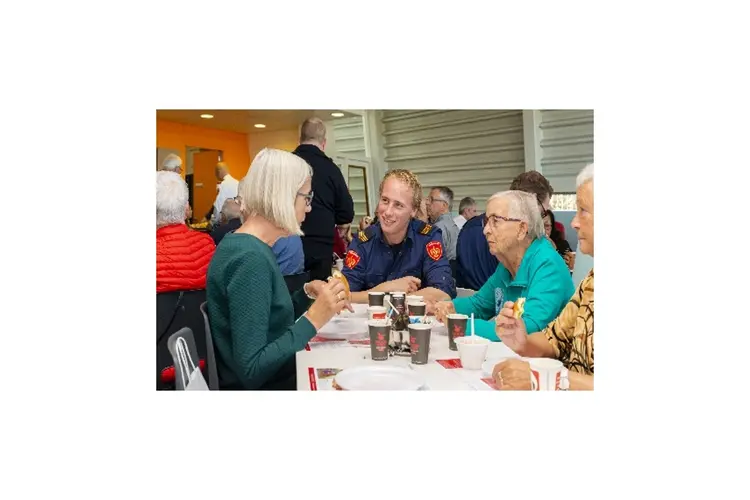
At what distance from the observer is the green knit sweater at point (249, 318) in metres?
1.52

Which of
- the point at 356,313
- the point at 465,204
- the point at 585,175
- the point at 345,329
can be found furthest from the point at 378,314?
the point at 465,204

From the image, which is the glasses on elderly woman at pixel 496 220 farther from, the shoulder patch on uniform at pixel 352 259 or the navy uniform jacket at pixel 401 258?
the shoulder patch on uniform at pixel 352 259

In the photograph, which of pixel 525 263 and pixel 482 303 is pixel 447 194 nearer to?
pixel 482 303

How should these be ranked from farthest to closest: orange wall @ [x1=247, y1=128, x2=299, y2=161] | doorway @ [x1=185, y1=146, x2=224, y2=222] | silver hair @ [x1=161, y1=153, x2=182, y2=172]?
1. doorway @ [x1=185, y1=146, x2=224, y2=222]
2. silver hair @ [x1=161, y1=153, x2=182, y2=172]
3. orange wall @ [x1=247, y1=128, x2=299, y2=161]

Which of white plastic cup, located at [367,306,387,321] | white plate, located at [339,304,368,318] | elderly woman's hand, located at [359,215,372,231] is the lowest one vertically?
white plate, located at [339,304,368,318]

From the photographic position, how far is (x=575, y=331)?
6.06 ft

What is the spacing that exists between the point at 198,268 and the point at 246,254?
879 mm

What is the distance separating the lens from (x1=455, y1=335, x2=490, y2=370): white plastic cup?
1.58 metres

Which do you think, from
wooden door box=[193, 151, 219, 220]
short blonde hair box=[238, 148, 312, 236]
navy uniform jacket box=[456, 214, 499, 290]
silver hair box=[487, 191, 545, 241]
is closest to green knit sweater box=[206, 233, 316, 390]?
short blonde hair box=[238, 148, 312, 236]

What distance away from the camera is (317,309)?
5.32 feet

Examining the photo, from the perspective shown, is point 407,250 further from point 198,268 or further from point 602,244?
point 602,244

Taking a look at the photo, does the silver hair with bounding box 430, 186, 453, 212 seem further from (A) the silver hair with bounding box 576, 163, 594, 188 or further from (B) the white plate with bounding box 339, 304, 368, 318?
(A) the silver hair with bounding box 576, 163, 594, 188

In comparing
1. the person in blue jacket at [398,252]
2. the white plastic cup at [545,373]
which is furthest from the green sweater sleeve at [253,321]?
the person in blue jacket at [398,252]

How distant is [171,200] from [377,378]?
1.18 metres
